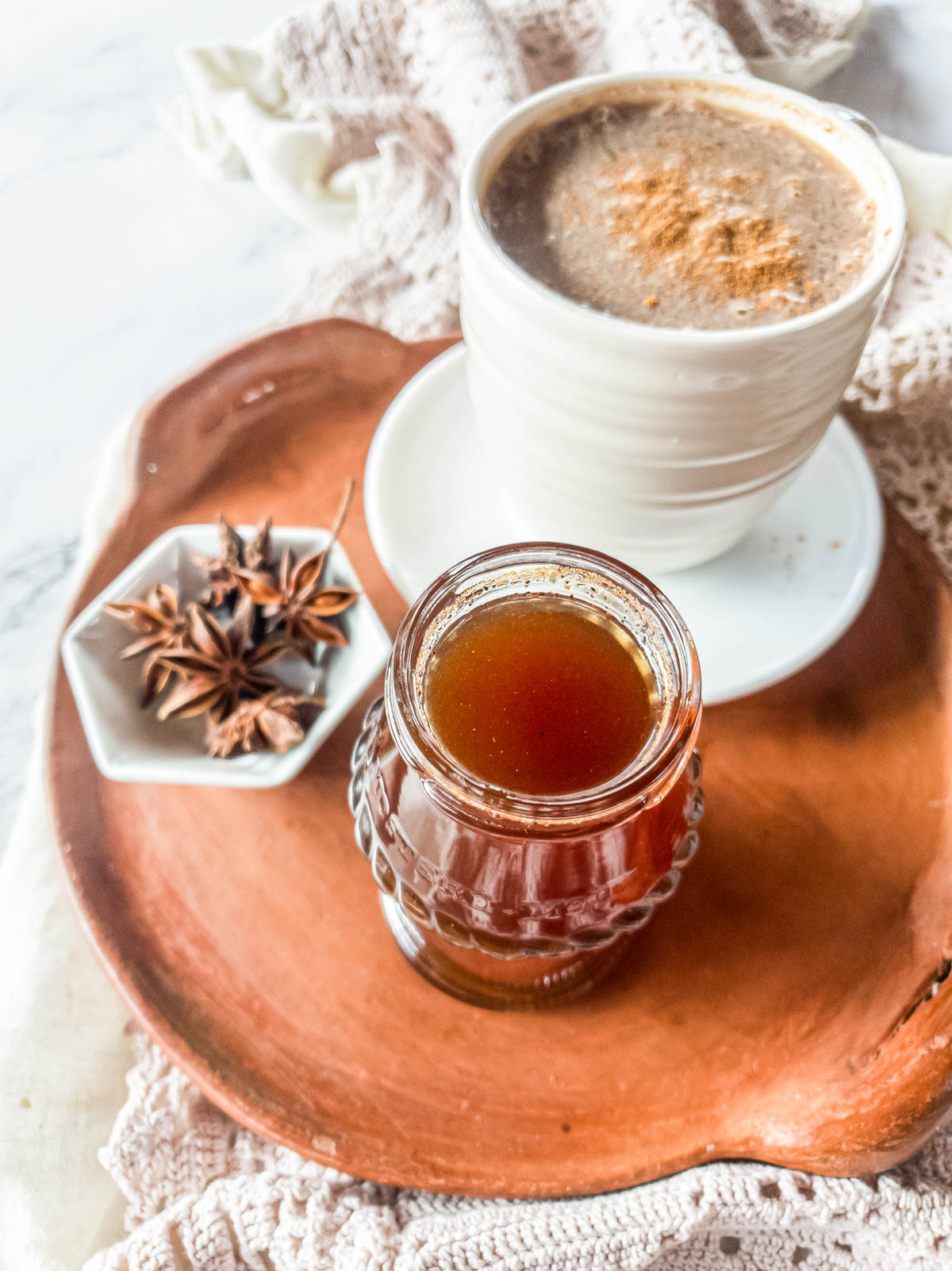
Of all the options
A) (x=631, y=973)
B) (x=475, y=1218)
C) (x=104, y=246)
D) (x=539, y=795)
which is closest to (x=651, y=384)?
(x=539, y=795)

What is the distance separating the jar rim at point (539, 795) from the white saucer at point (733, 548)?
0.63 feet

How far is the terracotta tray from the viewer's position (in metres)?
0.68

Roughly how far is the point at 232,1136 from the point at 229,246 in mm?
982

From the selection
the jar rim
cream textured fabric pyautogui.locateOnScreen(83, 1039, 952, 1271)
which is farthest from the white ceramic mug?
cream textured fabric pyautogui.locateOnScreen(83, 1039, 952, 1271)

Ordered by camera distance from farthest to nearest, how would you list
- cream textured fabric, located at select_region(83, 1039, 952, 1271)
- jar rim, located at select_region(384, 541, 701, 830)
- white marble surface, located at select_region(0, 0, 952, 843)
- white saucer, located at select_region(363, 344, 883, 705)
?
1. white marble surface, located at select_region(0, 0, 952, 843)
2. white saucer, located at select_region(363, 344, 883, 705)
3. cream textured fabric, located at select_region(83, 1039, 952, 1271)
4. jar rim, located at select_region(384, 541, 701, 830)

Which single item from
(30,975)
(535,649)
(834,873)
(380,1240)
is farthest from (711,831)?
(30,975)

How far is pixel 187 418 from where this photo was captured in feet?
3.02

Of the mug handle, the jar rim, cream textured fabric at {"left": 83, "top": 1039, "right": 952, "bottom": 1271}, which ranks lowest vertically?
cream textured fabric at {"left": 83, "top": 1039, "right": 952, "bottom": 1271}

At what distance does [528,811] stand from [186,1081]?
401 millimetres

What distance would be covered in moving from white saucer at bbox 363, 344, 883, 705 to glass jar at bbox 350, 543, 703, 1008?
153 mm

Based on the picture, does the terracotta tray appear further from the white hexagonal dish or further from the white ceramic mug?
the white ceramic mug

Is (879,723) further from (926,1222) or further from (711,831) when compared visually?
(926,1222)

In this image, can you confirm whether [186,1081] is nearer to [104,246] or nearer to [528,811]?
[528,811]

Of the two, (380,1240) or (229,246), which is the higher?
(229,246)
